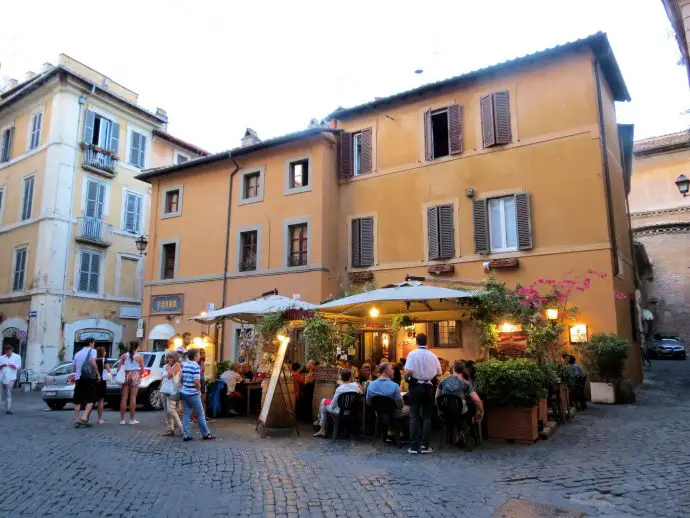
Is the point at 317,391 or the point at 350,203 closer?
the point at 317,391

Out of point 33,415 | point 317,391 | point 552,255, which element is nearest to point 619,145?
point 552,255

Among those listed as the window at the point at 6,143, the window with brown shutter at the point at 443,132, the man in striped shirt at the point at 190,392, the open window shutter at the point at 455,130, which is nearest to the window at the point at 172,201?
the window at the point at 6,143

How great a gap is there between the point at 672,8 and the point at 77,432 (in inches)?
518

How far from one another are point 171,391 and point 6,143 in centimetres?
2305

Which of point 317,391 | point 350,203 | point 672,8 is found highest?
point 672,8

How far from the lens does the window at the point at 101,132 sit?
23570 millimetres

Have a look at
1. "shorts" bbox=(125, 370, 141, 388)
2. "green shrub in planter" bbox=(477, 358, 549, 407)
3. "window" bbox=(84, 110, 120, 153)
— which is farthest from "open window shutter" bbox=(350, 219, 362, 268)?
"window" bbox=(84, 110, 120, 153)

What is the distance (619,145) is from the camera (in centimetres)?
1736

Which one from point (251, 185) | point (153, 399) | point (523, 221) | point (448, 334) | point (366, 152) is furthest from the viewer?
point (251, 185)

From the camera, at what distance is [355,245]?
17297 millimetres

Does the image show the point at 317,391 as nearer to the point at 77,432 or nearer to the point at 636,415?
the point at 77,432

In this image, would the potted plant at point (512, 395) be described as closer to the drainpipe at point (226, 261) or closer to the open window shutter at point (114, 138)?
the drainpipe at point (226, 261)

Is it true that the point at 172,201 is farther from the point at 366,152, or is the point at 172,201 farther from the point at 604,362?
the point at 604,362

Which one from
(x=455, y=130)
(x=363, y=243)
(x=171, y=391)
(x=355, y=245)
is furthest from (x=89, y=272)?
(x=455, y=130)
